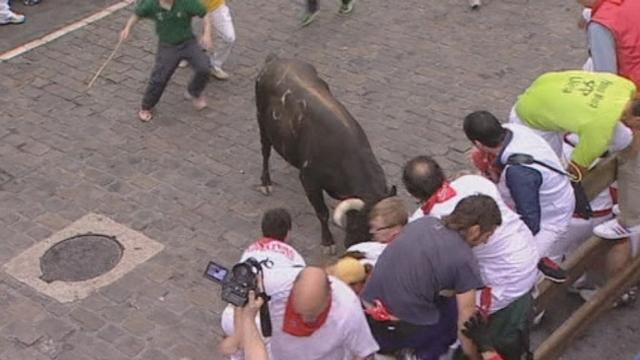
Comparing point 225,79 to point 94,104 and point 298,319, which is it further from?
A: point 298,319

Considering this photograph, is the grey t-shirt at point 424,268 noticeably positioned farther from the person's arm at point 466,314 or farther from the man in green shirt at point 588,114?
the man in green shirt at point 588,114

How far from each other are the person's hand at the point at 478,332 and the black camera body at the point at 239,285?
1177 millimetres

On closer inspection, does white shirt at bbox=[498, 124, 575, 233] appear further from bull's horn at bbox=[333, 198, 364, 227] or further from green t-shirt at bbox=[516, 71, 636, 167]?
bull's horn at bbox=[333, 198, 364, 227]

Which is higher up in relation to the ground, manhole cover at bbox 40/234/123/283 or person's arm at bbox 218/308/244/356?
person's arm at bbox 218/308/244/356

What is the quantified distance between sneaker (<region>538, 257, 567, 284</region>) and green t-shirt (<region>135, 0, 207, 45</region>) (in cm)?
452

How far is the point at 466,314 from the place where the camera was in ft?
19.0

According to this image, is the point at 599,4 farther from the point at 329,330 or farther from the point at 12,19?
the point at 12,19

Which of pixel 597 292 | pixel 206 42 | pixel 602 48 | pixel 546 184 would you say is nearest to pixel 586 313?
pixel 597 292

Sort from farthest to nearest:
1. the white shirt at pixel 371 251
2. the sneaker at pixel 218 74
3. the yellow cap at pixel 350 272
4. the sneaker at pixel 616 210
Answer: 1. the sneaker at pixel 218 74
2. the sneaker at pixel 616 210
3. the white shirt at pixel 371 251
4. the yellow cap at pixel 350 272

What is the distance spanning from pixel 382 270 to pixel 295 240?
288cm

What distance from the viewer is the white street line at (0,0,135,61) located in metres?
11.5

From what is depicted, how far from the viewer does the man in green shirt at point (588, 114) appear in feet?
22.2

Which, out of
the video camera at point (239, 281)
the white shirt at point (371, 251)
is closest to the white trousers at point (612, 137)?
the white shirt at point (371, 251)

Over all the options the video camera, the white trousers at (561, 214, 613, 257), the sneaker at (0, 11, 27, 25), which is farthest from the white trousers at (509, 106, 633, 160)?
the sneaker at (0, 11, 27, 25)
